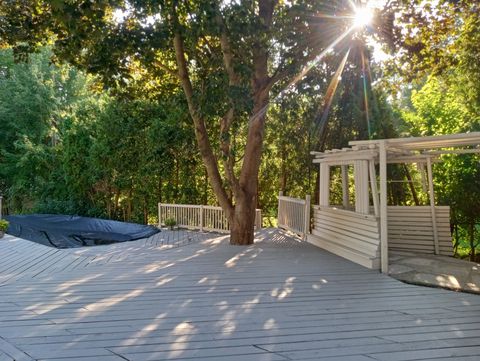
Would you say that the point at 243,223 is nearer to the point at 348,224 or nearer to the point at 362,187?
the point at 348,224

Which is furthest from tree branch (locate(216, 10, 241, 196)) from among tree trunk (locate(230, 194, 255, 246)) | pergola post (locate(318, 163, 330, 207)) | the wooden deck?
the wooden deck

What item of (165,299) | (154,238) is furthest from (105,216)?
(165,299)

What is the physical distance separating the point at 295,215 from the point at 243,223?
176cm

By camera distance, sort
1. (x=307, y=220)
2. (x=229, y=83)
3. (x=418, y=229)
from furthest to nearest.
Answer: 1. (x=307, y=220)
2. (x=418, y=229)
3. (x=229, y=83)

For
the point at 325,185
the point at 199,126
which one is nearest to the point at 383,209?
the point at 325,185

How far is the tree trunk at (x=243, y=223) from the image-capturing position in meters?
8.23

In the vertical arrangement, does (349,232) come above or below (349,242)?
above

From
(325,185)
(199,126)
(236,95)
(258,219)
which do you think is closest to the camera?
(236,95)

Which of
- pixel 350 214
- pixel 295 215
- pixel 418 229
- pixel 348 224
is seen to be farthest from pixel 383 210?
pixel 295 215

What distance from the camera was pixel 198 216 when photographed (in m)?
10.6

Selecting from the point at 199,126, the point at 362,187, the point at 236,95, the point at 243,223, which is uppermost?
the point at 236,95

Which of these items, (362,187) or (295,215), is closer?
(362,187)

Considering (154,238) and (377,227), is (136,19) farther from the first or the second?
(377,227)

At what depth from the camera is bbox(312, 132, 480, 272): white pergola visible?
561cm
